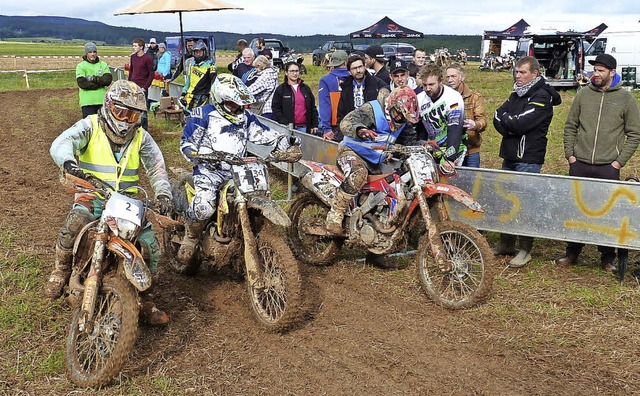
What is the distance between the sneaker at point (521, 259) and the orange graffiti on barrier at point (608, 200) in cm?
103

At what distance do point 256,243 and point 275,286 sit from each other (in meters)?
0.36

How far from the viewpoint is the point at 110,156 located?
480 centimetres

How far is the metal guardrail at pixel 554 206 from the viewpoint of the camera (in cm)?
568

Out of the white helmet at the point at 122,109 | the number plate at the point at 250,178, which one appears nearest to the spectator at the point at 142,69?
the number plate at the point at 250,178

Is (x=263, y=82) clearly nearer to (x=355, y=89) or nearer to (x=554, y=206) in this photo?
(x=355, y=89)

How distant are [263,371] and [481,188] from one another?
9.61 ft

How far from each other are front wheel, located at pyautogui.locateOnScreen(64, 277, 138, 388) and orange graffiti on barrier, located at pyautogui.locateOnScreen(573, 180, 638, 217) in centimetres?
383

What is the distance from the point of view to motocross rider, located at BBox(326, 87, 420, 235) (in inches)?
242

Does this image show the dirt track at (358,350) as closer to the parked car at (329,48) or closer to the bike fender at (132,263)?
the bike fender at (132,263)

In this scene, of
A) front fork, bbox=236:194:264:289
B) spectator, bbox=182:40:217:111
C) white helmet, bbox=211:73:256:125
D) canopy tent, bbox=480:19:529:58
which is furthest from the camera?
canopy tent, bbox=480:19:529:58

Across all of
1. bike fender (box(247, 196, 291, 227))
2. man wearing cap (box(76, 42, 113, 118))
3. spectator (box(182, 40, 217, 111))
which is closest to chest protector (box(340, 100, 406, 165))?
bike fender (box(247, 196, 291, 227))

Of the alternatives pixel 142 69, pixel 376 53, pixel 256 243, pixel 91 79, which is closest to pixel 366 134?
pixel 256 243

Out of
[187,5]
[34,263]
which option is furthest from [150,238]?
[187,5]

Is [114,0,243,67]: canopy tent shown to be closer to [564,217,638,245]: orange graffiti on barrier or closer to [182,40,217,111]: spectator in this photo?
[182,40,217,111]: spectator
